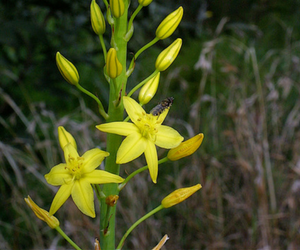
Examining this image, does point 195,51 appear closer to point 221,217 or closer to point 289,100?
point 289,100

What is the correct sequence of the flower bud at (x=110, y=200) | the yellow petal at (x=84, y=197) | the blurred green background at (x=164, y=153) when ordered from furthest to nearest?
1. the blurred green background at (x=164, y=153)
2. the flower bud at (x=110, y=200)
3. the yellow petal at (x=84, y=197)

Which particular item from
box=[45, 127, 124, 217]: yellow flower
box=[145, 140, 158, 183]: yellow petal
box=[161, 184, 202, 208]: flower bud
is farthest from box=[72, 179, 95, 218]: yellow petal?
box=[161, 184, 202, 208]: flower bud

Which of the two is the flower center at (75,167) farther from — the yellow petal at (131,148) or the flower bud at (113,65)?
the flower bud at (113,65)

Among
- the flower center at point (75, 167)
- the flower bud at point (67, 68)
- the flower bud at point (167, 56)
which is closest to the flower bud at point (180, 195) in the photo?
the flower center at point (75, 167)

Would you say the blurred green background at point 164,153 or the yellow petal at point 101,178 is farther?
the blurred green background at point 164,153

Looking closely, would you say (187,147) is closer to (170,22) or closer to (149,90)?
(149,90)

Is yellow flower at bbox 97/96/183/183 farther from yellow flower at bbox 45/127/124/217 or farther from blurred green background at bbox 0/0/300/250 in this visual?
blurred green background at bbox 0/0/300/250

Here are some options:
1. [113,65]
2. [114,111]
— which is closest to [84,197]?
[114,111]
